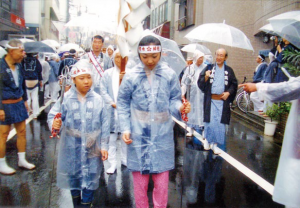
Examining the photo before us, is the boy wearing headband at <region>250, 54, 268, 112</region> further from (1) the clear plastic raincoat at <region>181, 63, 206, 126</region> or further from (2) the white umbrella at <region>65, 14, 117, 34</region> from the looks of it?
(2) the white umbrella at <region>65, 14, 117, 34</region>

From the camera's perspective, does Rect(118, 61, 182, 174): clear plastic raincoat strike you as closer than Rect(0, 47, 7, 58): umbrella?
Yes

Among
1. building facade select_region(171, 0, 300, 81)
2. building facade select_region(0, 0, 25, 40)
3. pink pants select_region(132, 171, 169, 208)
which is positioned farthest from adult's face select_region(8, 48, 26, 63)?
building facade select_region(171, 0, 300, 81)

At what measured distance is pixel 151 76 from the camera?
3100 mm

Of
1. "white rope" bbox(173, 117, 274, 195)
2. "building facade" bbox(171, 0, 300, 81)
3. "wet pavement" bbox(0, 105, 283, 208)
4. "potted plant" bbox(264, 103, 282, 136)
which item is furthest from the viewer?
"building facade" bbox(171, 0, 300, 81)

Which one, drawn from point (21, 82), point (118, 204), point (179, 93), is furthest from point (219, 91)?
point (21, 82)

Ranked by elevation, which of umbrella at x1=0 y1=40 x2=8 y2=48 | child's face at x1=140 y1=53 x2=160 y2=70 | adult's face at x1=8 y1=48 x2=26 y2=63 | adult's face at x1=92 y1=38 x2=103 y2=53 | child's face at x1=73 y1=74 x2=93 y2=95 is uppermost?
adult's face at x1=92 y1=38 x2=103 y2=53

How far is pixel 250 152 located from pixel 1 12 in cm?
538

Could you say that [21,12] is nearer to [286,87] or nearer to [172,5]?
[286,87]

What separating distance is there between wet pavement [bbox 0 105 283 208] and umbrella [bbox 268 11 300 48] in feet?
7.12

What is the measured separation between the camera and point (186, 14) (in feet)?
70.7

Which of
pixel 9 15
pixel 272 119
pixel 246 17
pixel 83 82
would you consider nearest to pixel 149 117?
pixel 83 82

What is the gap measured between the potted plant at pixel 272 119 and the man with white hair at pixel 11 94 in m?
5.90

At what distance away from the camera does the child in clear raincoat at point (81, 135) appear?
3.32 metres

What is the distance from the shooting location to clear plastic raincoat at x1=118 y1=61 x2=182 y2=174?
301 cm
